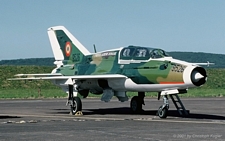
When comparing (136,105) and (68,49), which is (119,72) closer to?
(136,105)

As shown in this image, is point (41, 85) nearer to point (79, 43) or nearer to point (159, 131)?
point (79, 43)

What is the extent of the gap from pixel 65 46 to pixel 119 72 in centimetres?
557

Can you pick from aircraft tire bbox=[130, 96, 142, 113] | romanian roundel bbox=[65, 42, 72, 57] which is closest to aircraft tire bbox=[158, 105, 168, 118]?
aircraft tire bbox=[130, 96, 142, 113]

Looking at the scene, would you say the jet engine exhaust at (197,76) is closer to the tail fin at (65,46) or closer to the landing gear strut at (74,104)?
the landing gear strut at (74,104)

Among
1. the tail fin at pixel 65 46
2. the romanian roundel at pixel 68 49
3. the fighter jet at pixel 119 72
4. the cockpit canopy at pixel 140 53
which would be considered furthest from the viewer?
the romanian roundel at pixel 68 49

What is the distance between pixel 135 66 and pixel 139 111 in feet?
10.8

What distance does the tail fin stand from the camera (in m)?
27.1

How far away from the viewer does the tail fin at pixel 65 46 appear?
27078 mm

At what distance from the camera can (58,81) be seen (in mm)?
25641

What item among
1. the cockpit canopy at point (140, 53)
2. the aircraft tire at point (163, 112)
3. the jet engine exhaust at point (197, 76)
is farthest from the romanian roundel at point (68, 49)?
the jet engine exhaust at point (197, 76)

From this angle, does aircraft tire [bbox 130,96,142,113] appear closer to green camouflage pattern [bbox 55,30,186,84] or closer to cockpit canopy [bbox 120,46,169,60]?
green camouflage pattern [bbox 55,30,186,84]

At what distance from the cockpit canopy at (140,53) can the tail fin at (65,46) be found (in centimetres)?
396

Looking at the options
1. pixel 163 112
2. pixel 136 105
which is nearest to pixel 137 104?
pixel 136 105

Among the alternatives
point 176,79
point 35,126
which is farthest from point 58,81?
point 35,126
